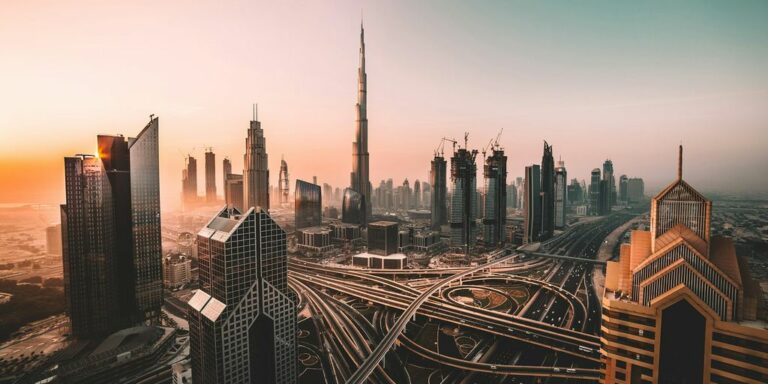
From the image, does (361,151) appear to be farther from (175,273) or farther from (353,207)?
(175,273)

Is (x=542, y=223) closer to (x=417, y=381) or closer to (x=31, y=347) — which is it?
(x=417, y=381)

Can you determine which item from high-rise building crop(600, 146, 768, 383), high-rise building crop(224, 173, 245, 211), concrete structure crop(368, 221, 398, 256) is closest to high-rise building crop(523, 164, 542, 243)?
concrete structure crop(368, 221, 398, 256)

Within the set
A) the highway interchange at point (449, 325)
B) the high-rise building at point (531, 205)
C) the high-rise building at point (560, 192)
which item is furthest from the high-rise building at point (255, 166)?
the high-rise building at point (560, 192)

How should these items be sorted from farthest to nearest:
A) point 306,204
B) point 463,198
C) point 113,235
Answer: point 306,204
point 463,198
point 113,235

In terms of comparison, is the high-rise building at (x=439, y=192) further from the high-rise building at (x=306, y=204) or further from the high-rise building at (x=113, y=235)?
the high-rise building at (x=113, y=235)

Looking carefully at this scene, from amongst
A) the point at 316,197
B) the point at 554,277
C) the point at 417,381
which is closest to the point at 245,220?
the point at 417,381

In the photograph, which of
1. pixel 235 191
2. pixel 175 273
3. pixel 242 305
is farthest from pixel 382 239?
pixel 242 305
